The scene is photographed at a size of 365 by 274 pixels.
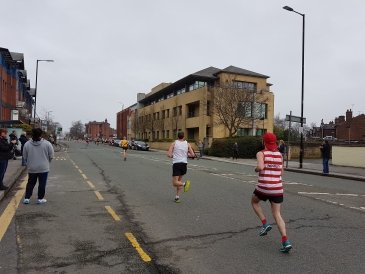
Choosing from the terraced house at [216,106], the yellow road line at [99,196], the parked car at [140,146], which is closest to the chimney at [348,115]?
the terraced house at [216,106]

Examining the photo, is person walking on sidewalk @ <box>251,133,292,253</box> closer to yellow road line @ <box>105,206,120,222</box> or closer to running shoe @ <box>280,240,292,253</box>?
running shoe @ <box>280,240,292,253</box>

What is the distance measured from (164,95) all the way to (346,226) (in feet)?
237

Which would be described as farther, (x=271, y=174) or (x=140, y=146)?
(x=140, y=146)

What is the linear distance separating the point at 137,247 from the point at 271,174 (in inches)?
84.8

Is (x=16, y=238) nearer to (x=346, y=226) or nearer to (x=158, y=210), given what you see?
(x=158, y=210)

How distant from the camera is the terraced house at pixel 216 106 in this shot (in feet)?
150

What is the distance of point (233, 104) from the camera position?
149 feet

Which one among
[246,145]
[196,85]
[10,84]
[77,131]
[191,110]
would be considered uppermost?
[196,85]

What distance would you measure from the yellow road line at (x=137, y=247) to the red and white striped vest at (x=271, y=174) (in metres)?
1.89

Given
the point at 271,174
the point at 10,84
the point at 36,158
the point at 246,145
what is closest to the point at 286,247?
the point at 271,174

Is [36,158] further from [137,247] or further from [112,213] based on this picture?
[137,247]

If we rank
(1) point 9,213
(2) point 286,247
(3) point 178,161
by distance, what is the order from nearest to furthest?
(2) point 286,247 → (1) point 9,213 → (3) point 178,161

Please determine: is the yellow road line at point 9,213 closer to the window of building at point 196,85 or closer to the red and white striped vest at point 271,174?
the red and white striped vest at point 271,174

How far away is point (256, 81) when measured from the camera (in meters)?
57.4
